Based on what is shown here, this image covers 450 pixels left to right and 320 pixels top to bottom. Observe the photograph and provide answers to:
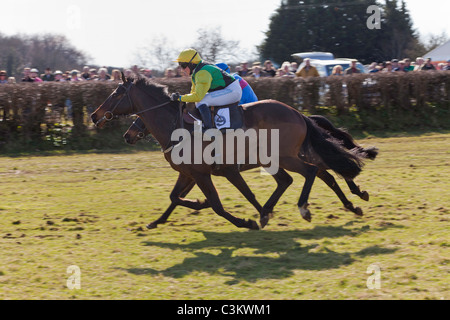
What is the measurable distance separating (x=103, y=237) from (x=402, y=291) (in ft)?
11.6

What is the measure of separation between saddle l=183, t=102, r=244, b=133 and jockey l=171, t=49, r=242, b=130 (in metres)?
0.06

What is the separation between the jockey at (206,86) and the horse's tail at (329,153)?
103 cm

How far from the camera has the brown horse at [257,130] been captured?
7016 mm

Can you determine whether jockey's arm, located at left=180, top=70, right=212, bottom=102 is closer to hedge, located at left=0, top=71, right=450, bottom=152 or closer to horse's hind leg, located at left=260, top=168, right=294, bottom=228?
horse's hind leg, located at left=260, top=168, right=294, bottom=228

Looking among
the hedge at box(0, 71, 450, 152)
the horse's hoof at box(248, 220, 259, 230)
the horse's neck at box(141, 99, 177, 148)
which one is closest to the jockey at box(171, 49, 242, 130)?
the horse's neck at box(141, 99, 177, 148)

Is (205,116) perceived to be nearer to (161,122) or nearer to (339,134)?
(161,122)

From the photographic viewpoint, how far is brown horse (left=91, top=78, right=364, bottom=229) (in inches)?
276

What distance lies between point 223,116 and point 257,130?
45 centimetres

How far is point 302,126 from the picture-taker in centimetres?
734

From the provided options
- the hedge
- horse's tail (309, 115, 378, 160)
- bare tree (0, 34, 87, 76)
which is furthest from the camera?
bare tree (0, 34, 87, 76)

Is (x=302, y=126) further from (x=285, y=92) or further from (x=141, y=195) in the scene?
(x=285, y=92)

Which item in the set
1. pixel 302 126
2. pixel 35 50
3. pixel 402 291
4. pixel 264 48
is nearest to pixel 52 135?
pixel 302 126

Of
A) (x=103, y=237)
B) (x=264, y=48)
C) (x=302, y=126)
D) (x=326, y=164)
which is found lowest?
(x=103, y=237)

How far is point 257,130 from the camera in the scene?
722 centimetres
